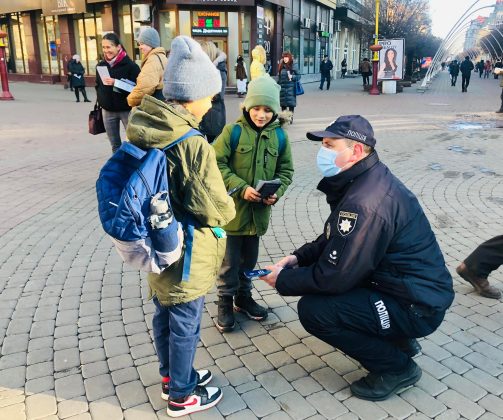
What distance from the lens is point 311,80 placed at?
3419 centimetres

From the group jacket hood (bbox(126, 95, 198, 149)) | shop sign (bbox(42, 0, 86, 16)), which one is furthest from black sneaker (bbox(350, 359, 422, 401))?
shop sign (bbox(42, 0, 86, 16))

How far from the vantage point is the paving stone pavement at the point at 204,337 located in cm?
269

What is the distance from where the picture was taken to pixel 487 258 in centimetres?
378

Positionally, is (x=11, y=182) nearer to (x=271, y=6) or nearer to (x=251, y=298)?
(x=251, y=298)

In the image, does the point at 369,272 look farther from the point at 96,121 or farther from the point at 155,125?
the point at 96,121

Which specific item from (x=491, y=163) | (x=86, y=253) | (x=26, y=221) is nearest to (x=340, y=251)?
(x=86, y=253)

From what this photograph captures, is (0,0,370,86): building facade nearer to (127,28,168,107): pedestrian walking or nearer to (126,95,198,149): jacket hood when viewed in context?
(127,28,168,107): pedestrian walking

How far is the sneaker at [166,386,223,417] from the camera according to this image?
8.43 ft

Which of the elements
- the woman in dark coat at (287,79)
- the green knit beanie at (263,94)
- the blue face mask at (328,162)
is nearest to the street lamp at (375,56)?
Result: the woman in dark coat at (287,79)

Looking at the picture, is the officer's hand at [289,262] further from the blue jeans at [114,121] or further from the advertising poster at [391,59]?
the advertising poster at [391,59]

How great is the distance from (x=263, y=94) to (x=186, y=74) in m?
1.02

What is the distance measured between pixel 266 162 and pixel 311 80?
106ft

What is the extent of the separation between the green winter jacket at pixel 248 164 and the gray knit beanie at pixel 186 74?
102cm

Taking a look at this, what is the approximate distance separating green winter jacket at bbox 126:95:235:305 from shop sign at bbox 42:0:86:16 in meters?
27.2
